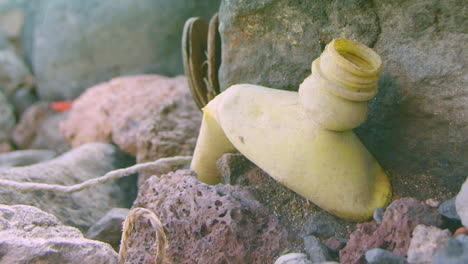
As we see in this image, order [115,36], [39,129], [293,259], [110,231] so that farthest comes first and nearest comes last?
[39,129]
[115,36]
[110,231]
[293,259]

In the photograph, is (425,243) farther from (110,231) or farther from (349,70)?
(110,231)

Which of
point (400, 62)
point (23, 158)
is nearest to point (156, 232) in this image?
point (400, 62)

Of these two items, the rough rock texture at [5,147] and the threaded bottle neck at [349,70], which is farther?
the rough rock texture at [5,147]

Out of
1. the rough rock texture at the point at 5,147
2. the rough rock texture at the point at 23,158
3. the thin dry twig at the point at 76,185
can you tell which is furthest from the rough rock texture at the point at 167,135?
the rough rock texture at the point at 5,147

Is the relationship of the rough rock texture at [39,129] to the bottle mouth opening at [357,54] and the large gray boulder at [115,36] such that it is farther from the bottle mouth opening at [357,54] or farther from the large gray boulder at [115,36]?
the bottle mouth opening at [357,54]

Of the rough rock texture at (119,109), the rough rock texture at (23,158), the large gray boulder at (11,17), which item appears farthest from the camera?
the large gray boulder at (11,17)

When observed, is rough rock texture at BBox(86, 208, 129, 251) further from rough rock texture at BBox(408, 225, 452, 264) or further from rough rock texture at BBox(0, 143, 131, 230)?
rough rock texture at BBox(408, 225, 452, 264)

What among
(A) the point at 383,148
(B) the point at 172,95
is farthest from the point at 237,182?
(B) the point at 172,95
